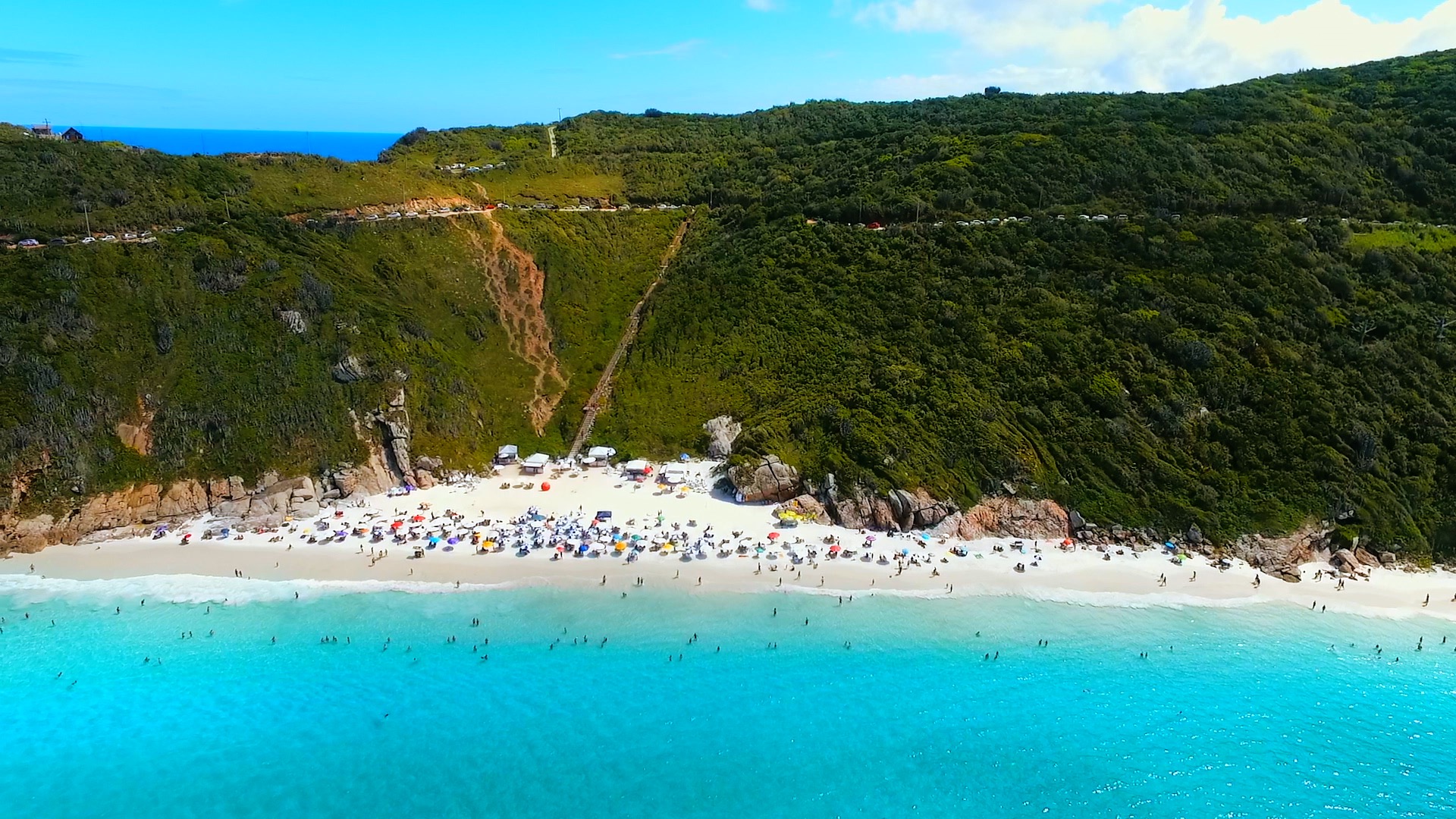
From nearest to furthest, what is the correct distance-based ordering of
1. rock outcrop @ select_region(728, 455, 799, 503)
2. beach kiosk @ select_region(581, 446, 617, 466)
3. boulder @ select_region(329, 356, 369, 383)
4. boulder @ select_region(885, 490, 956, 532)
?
boulder @ select_region(885, 490, 956, 532)
rock outcrop @ select_region(728, 455, 799, 503)
boulder @ select_region(329, 356, 369, 383)
beach kiosk @ select_region(581, 446, 617, 466)

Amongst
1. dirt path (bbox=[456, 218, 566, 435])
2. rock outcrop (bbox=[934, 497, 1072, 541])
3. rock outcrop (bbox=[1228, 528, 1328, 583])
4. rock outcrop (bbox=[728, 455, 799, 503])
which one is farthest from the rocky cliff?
rock outcrop (bbox=[1228, 528, 1328, 583])

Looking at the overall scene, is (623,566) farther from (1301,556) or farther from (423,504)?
(1301,556)

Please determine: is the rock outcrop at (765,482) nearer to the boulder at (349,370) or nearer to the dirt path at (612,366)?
the dirt path at (612,366)

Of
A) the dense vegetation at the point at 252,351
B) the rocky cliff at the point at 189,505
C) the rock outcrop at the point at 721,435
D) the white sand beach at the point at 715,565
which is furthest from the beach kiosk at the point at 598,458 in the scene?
the rocky cliff at the point at 189,505

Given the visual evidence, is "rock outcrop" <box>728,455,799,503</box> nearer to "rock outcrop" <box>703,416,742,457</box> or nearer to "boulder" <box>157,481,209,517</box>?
"rock outcrop" <box>703,416,742,457</box>

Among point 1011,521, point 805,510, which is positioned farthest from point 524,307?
point 1011,521

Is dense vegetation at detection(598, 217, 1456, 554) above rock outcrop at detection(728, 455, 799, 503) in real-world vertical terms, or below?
above
